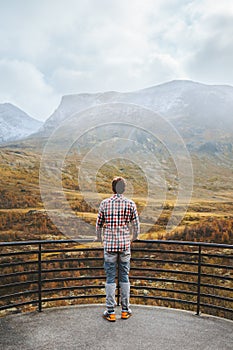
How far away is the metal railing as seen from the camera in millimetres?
3889

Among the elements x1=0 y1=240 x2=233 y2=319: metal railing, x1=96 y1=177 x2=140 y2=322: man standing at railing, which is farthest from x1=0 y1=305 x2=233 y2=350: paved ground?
x1=96 y1=177 x2=140 y2=322: man standing at railing

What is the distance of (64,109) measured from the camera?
75.8 meters

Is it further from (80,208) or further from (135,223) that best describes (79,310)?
(80,208)

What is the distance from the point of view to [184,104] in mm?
80062

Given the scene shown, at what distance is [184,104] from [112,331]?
8017 centimetres

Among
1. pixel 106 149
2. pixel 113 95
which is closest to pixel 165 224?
pixel 106 149

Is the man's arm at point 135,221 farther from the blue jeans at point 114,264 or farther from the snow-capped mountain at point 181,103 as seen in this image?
the snow-capped mountain at point 181,103

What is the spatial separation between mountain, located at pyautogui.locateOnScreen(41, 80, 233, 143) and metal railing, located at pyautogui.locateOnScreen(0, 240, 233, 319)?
134ft

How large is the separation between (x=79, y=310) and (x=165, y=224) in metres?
23.7

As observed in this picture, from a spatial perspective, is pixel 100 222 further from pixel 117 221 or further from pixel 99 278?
pixel 99 278

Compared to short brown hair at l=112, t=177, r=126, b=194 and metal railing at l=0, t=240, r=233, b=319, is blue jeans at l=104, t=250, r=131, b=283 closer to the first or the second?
metal railing at l=0, t=240, r=233, b=319

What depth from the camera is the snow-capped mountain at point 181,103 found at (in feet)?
218

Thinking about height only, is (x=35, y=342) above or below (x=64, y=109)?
below

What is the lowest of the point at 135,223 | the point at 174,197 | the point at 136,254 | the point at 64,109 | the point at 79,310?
the point at 136,254
